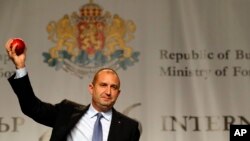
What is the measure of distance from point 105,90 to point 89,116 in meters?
0.15

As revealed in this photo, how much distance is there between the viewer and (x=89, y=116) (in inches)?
86.6

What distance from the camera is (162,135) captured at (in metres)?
3.32

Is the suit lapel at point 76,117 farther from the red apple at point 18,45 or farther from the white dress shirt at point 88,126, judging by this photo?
the red apple at point 18,45

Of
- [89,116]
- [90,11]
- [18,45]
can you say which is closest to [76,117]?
[89,116]

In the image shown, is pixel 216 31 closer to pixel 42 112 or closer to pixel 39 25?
pixel 39 25

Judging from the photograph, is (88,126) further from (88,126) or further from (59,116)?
(59,116)

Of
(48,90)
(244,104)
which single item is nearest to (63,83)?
(48,90)

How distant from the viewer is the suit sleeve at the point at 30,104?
2.01 meters

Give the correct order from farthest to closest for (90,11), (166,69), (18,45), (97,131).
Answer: (90,11) → (166,69) → (97,131) → (18,45)

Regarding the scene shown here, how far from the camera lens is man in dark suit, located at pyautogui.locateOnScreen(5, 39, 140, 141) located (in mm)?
2109

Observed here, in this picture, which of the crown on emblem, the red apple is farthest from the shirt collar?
the crown on emblem

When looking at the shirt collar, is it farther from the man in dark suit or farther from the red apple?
the red apple

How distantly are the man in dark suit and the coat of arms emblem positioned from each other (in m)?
1.17

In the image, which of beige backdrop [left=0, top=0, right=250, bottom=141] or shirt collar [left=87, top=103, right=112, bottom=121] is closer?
shirt collar [left=87, top=103, right=112, bottom=121]
